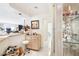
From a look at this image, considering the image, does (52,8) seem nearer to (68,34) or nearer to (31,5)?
(31,5)

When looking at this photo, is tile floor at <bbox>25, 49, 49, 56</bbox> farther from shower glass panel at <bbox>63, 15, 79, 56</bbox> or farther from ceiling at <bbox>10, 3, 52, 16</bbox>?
ceiling at <bbox>10, 3, 52, 16</bbox>

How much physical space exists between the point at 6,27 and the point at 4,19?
101 mm

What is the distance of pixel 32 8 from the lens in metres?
1.09

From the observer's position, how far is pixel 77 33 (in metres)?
1.09

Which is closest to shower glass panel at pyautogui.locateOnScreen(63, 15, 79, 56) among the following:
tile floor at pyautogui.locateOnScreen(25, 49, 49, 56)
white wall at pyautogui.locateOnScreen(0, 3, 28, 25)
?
tile floor at pyautogui.locateOnScreen(25, 49, 49, 56)

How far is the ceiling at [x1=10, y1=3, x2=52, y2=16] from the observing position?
1.08 metres

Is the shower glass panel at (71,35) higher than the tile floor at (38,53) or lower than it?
higher

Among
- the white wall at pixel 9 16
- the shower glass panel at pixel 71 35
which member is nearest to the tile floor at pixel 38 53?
the shower glass panel at pixel 71 35

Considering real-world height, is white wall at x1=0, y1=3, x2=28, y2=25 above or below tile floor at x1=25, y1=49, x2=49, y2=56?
above

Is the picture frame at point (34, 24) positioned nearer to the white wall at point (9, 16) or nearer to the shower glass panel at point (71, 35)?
the white wall at point (9, 16)

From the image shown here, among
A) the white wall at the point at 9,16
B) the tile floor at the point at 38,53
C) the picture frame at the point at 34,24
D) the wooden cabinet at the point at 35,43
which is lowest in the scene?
the tile floor at the point at 38,53

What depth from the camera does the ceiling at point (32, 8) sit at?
1.08m

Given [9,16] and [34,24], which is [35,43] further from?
[9,16]

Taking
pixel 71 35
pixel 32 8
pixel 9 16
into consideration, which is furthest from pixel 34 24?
pixel 71 35
